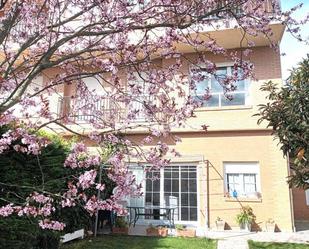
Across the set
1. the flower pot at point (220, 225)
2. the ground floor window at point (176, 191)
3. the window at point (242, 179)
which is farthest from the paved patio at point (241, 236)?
the window at point (242, 179)

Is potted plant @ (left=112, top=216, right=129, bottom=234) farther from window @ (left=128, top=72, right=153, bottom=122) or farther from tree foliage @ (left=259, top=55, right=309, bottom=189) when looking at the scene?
window @ (left=128, top=72, right=153, bottom=122)

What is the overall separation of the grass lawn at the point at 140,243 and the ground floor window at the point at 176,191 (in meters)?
2.99

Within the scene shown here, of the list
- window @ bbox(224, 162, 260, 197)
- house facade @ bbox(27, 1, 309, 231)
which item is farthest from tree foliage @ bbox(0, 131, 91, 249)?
window @ bbox(224, 162, 260, 197)

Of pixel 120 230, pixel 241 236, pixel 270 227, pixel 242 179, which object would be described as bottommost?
pixel 241 236

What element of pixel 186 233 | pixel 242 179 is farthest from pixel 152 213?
pixel 242 179

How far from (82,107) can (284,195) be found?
9564 mm

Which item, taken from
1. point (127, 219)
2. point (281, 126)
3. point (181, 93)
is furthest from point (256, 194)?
point (181, 93)

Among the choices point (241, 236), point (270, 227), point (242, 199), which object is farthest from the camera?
point (242, 199)

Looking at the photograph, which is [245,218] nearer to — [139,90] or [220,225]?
[220,225]

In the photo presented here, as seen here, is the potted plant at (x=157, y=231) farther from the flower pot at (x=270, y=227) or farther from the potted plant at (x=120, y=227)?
the flower pot at (x=270, y=227)

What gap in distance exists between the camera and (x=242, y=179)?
14.7 metres

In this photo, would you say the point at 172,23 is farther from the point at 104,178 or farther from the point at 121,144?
the point at 104,178

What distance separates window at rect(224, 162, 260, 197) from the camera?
47.9ft

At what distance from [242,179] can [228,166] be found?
0.72 meters
